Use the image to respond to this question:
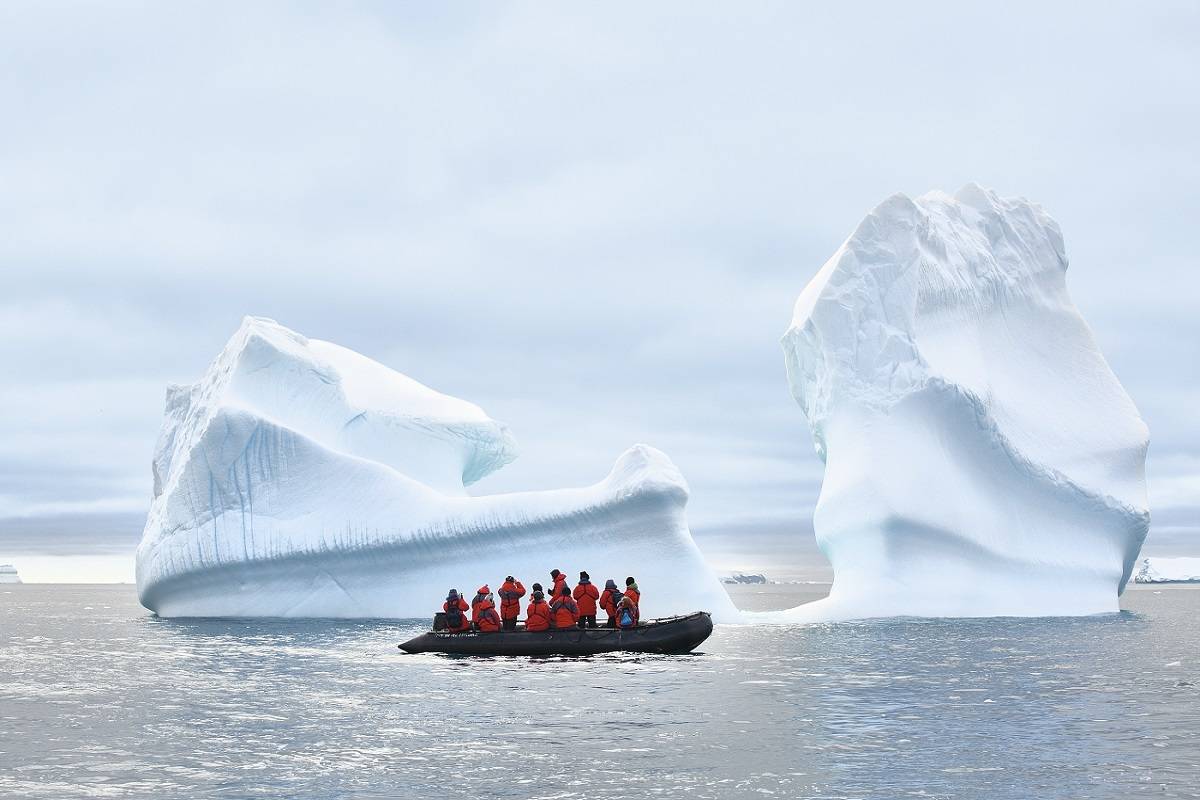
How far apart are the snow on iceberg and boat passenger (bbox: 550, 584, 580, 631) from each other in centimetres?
1068

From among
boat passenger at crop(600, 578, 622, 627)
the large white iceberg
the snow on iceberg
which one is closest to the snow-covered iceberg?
the snow on iceberg

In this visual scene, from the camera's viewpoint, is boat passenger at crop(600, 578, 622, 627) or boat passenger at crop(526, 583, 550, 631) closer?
boat passenger at crop(526, 583, 550, 631)

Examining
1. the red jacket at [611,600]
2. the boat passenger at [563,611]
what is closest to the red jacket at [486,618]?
the boat passenger at [563,611]

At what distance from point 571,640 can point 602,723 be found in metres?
6.87

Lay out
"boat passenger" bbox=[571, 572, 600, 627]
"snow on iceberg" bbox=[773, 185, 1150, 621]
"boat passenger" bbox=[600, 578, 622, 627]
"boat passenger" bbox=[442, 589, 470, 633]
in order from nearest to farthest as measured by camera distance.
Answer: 1. "boat passenger" bbox=[571, 572, 600, 627]
2. "boat passenger" bbox=[442, 589, 470, 633]
3. "boat passenger" bbox=[600, 578, 622, 627]
4. "snow on iceberg" bbox=[773, 185, 1150, 621]

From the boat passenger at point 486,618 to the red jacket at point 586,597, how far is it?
4.70 ft

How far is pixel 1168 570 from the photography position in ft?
378

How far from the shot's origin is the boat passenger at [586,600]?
69.5ft

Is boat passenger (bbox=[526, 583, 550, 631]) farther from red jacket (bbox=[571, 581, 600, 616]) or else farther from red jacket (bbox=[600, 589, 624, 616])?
red jacket (bbox=[600, 589, 624, 616])

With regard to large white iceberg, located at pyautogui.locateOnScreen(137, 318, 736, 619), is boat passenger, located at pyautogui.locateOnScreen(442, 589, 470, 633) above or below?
below

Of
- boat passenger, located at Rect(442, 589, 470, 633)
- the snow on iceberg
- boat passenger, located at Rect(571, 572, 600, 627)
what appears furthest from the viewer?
the snow on iceberg

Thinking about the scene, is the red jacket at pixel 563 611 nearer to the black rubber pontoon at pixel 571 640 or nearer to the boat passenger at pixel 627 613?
the black rubber pontoon at pixel 571 640

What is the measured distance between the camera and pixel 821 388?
107 feet

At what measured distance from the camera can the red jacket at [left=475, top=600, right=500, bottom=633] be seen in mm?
21250
